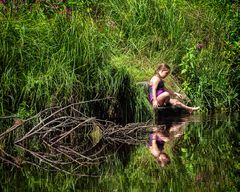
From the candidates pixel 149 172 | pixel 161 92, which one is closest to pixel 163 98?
pixel 161 92

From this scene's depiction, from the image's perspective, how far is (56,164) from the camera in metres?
7.88

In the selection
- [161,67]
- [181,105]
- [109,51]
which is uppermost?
[109,51]

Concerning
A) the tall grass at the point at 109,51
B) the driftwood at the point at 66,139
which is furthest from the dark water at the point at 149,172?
the tall grass at the point at 109,51

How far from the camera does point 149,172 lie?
285 inches

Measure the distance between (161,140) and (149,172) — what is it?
2341 millimetres

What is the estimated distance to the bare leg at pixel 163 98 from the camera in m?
12.4

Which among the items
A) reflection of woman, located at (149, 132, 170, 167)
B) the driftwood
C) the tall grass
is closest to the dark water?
reflection of woman, located at (149, 132, 170, 167)

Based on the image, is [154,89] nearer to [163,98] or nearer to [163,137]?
[163,98]

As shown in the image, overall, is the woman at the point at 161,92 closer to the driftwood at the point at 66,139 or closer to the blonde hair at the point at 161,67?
the blonde hair at the point at 161,67

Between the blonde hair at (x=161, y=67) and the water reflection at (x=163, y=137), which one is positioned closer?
the water reflection at (x=163, y=137)

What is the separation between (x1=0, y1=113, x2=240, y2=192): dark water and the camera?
645cm

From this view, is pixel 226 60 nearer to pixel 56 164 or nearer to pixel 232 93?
pixel 232 93

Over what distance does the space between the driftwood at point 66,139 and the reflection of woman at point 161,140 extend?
Result: 18cm

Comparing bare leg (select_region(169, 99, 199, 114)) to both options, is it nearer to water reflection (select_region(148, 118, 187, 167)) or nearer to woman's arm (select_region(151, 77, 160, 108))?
water reflection (select_region(148, 118, 187, 167))
